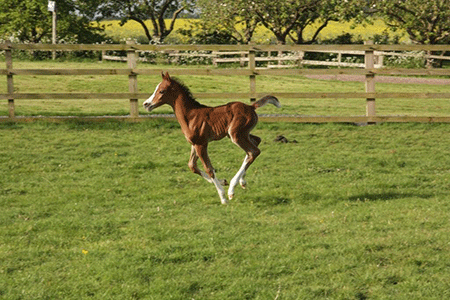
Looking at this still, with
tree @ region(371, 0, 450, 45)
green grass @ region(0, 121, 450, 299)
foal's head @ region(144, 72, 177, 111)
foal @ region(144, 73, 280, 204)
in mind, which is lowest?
green grass @ region(0, 121, 450, 299)

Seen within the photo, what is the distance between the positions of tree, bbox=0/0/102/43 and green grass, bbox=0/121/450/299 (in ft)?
97.7

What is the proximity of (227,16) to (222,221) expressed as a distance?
36.4 m

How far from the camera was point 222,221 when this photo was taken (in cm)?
827

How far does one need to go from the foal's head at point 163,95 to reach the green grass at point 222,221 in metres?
1.48

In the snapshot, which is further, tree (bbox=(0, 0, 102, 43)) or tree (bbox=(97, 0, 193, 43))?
tree (bbox=(97, 0, 193, 43))

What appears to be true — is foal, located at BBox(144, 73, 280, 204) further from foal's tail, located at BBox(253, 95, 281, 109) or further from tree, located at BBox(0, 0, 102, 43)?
tree, located at BBox(0, 0, 102, 43)

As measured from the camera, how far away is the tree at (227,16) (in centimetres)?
4216

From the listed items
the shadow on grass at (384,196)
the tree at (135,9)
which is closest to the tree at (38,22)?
the tree at (135,9)

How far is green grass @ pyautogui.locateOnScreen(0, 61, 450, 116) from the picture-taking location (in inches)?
752

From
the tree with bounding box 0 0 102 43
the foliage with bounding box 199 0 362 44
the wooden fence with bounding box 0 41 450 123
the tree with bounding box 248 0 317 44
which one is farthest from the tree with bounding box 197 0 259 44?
the wooden fence with bounding box 0 41 450 123

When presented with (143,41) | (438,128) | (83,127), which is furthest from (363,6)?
(83,127)

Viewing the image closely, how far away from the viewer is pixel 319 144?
46.1ft

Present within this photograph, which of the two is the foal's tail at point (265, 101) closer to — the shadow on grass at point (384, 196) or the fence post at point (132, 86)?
the shadow on grass at point (384, 196)

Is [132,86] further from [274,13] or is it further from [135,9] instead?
[135,9]
